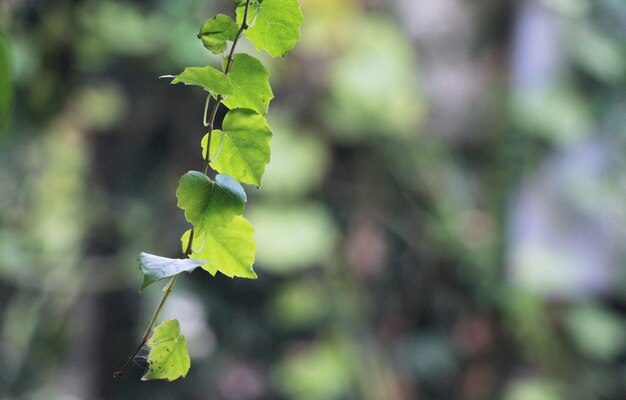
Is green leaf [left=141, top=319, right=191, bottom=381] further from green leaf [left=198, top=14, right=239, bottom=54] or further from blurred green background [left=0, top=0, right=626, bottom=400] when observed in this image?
blurred green background [left=0, top=0, right=626, bottom=400]

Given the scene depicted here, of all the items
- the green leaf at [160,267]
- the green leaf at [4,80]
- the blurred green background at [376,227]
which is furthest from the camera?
the blurred green background at [376,227]

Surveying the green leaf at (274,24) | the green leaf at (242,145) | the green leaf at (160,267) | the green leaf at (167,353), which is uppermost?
the green leaf at (274,24)

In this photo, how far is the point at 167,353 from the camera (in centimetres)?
31

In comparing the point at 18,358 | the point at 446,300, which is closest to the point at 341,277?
the point at 446,300

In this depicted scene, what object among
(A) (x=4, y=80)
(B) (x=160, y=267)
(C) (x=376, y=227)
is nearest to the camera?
(B) (x=160, y=267)

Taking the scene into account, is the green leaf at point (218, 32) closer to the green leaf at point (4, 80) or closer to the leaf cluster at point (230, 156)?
the leaf cluster at point (230, 156)

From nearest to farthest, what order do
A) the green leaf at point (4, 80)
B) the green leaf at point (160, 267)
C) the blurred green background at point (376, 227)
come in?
1. the green leaf at point (160, 267)
2. the green leaf at point (4, 80)
3. the blurred green background at point (376, 227)

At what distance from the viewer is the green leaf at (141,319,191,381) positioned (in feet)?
1.00

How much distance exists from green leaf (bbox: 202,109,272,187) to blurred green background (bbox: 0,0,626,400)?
1069mm

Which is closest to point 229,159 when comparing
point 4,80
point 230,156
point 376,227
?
point 230,156

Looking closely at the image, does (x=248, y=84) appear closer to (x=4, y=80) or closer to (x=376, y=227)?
(x=4, y=80)

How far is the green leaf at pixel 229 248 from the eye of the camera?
0.32 m

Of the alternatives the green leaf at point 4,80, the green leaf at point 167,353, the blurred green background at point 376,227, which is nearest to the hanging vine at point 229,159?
the green leaf at point 167,353

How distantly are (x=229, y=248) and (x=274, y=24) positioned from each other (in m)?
0.10
